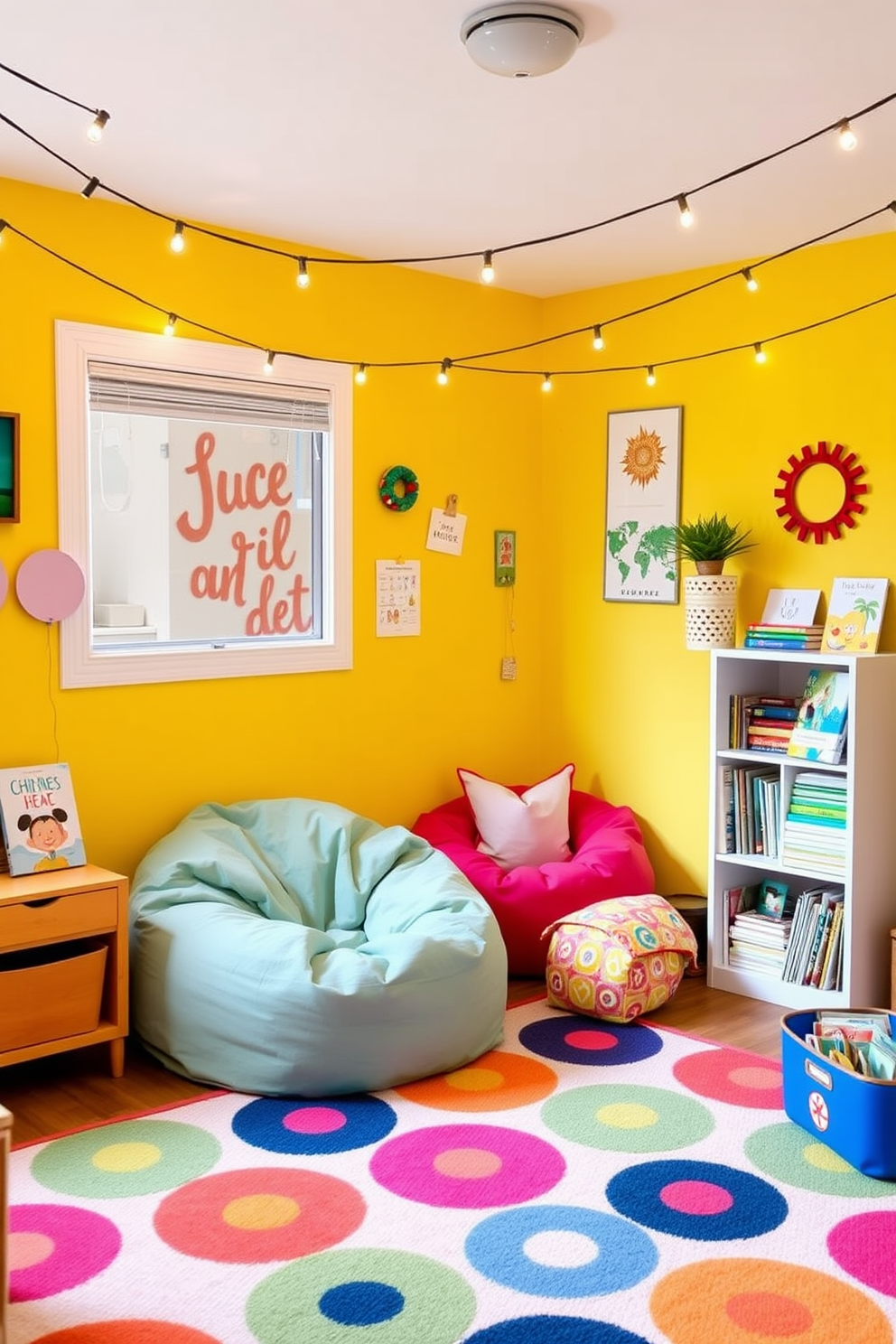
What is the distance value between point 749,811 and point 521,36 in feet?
8.67

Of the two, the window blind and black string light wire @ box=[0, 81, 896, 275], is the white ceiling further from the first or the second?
the window blind

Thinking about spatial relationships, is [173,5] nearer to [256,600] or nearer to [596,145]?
[596,145]

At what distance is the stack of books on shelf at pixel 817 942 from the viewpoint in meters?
4.07

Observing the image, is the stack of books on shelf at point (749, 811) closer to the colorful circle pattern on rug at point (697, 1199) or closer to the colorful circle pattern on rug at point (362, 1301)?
the colorful circle pattern on rug at point (697, 1199)

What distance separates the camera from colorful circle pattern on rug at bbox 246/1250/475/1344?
2.33 m

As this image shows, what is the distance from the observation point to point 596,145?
339cm

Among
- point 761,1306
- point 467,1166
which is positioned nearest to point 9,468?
point 467,1166

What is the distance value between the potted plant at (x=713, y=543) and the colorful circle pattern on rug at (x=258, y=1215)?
2.50 metres

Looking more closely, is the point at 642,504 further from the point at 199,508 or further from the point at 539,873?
the point at 199,508

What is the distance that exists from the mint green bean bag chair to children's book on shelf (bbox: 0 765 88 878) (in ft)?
0.89

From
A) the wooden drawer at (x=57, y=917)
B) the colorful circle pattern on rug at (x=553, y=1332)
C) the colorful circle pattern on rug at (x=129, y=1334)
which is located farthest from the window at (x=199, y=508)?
the colorful circle pattern on rug at (x=553, y=1332)

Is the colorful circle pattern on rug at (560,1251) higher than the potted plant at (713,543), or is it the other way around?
the potted plant at (713,543)

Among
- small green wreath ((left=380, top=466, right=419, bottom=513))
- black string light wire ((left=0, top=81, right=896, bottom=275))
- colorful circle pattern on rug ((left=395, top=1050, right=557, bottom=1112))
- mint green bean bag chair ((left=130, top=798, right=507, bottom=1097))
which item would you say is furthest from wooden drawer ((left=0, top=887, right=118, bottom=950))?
small green wreath ((left=380, top=466, right=419, bottom=513))

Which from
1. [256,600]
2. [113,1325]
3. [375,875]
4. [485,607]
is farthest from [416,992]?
[485,607]
